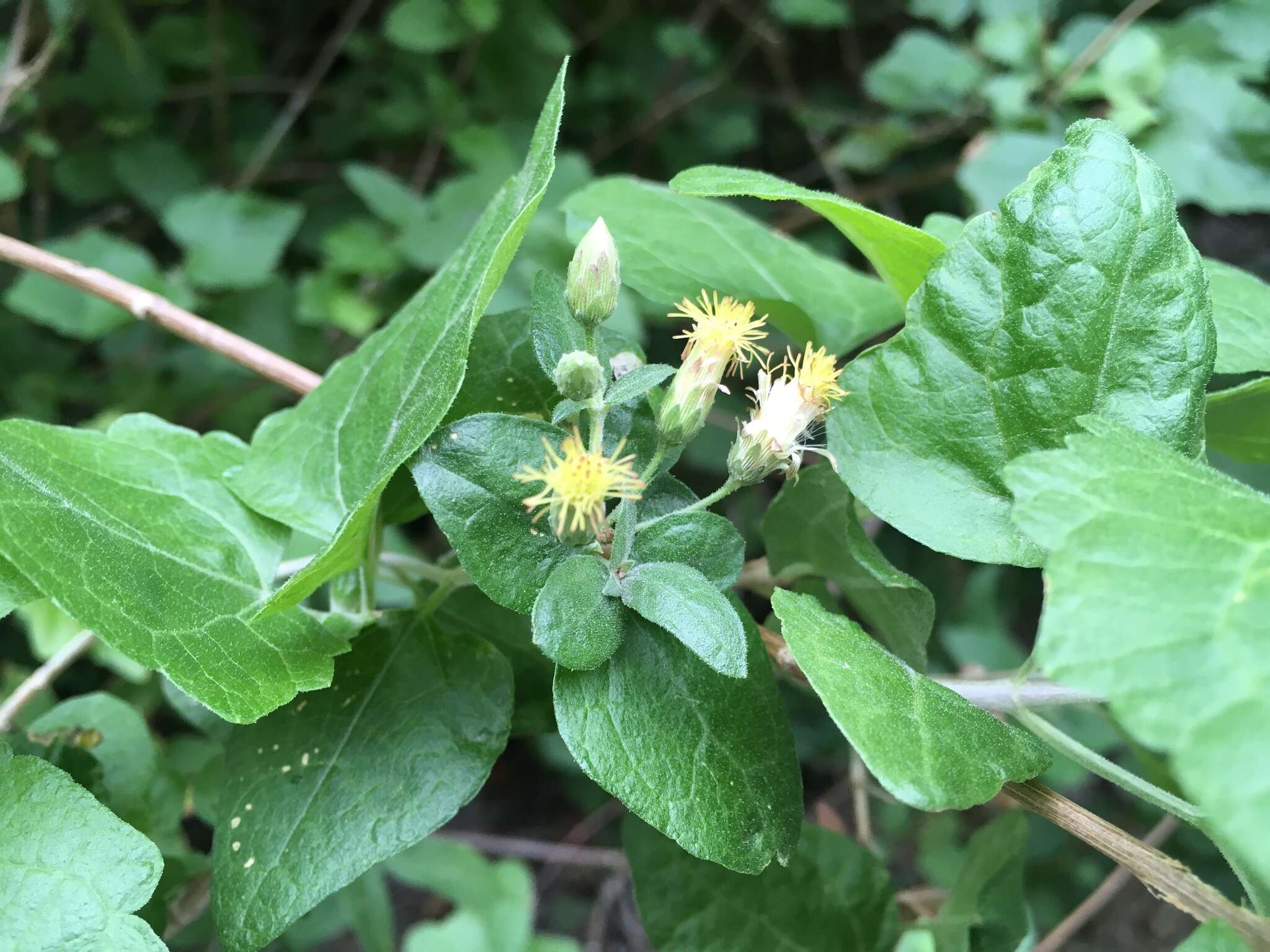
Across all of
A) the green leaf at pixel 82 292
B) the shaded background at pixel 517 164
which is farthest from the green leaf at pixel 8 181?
the green leaf at pixel 82 292

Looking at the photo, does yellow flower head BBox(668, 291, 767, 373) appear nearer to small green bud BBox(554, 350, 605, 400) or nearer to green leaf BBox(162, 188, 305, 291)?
small green bud BBox(554, 350, 605, 400)

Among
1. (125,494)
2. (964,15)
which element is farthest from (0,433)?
(964,15)

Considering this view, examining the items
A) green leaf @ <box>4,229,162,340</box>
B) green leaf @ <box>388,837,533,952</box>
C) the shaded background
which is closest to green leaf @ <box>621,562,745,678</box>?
the shaded background

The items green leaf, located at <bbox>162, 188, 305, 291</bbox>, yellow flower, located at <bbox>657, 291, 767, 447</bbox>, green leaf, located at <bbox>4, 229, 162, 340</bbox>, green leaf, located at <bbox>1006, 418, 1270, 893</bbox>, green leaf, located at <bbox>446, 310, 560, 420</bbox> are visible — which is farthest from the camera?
green leaf, located at <bbox>162, 188, 305, 291</bbox>

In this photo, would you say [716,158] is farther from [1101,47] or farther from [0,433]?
[0,433]

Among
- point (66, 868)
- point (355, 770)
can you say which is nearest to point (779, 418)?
point (355, 770)
